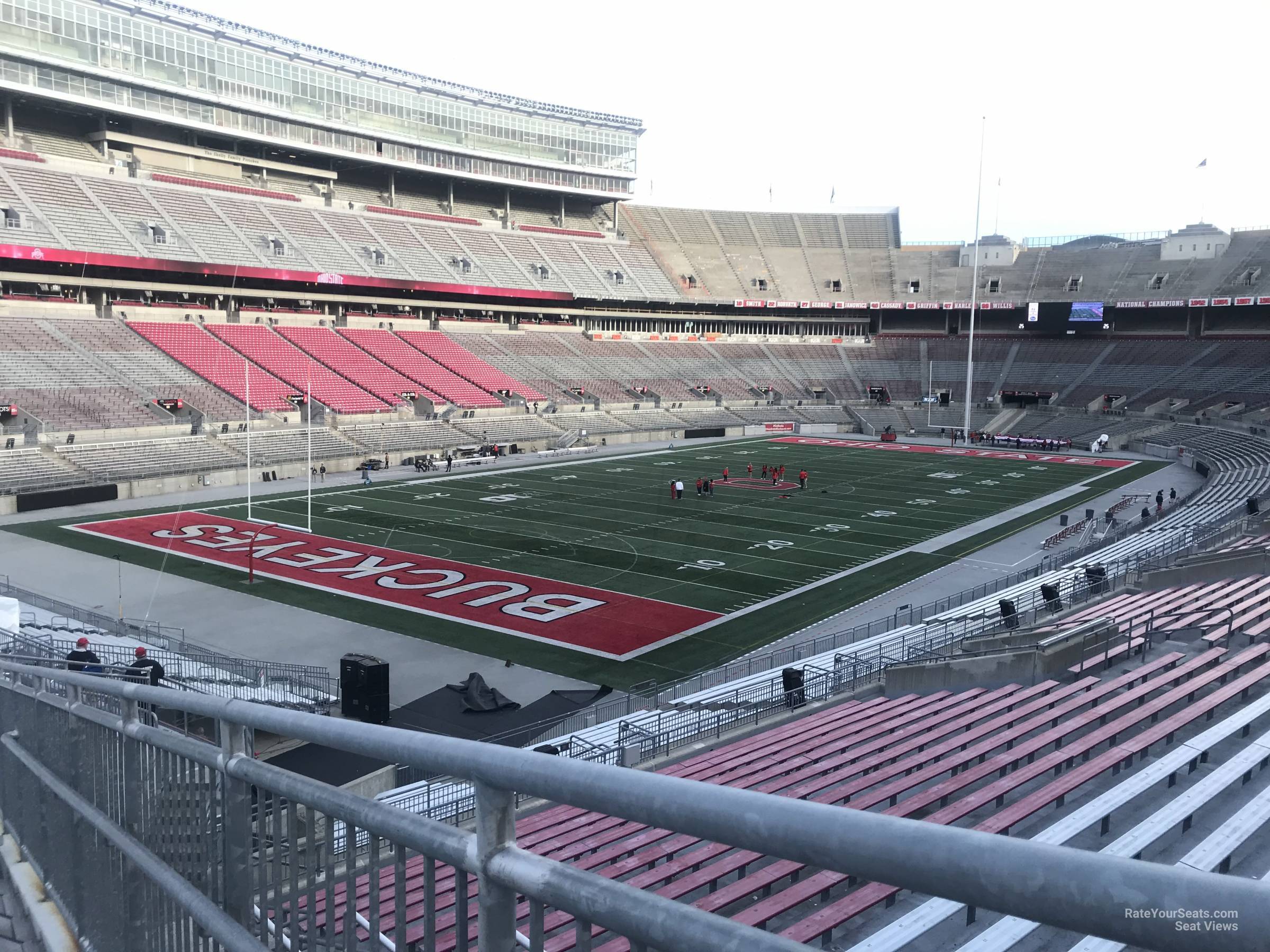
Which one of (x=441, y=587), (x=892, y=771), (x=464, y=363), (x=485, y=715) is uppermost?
(x=464, y=363)

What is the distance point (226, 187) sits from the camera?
59.2 m

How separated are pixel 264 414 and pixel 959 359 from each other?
51046 millimetres

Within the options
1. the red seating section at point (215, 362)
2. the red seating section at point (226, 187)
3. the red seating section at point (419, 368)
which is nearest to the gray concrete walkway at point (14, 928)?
the red seating section at point (215, 362)

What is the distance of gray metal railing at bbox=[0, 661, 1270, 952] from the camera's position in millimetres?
1372

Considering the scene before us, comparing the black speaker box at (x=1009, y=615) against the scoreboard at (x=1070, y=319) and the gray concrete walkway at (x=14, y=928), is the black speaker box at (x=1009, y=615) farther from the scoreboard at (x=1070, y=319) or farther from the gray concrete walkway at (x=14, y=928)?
the scoreboard at (x=1070, y=319)

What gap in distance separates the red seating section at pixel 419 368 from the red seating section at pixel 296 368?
176 inches

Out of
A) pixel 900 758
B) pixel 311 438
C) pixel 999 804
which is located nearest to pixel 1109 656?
pixel 900 758

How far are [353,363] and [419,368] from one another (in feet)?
13.3

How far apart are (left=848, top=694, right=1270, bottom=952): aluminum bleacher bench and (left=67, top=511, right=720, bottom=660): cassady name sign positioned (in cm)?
1116

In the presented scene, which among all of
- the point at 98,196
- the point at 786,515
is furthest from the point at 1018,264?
the point at 98,196

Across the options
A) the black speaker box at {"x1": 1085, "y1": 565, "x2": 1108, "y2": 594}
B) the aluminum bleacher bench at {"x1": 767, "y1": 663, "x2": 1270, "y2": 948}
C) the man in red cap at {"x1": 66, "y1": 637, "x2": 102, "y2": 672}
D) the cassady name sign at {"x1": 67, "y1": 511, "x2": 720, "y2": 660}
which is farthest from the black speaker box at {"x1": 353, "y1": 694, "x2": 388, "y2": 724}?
the black speaker box at {"x1": 1085, "y1": 565, "x2": 1108, "y2": 594}

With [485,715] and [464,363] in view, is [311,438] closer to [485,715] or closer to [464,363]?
[464,363]

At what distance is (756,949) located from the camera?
60.0 inches

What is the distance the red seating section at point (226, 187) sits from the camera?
5703 centimetres
